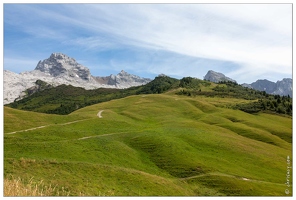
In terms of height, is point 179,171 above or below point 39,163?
below

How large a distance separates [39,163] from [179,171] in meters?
27.2

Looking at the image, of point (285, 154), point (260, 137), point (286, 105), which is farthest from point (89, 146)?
point (286, 105)

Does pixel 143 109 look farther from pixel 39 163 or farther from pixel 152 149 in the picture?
pixel 39 163

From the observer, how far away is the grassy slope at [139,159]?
39.9m

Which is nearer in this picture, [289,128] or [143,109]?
[289,128]

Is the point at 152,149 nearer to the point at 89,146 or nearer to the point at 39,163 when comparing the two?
the point at 89,146

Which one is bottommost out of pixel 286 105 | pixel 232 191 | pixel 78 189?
pixel 232 191

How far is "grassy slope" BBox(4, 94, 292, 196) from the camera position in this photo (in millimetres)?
39938

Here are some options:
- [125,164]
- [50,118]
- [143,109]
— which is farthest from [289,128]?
[50,118]

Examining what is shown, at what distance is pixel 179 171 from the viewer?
179ft

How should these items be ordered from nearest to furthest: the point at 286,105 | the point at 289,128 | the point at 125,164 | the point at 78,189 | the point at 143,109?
the point at 78,189, the point at 125,164, the point at 289,128, the point at 143,109, the point at 286,105

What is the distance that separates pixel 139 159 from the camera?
5947 centimetres

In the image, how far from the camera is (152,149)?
214 ft

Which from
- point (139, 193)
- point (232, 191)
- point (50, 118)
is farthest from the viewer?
point (50, 118)
